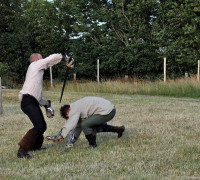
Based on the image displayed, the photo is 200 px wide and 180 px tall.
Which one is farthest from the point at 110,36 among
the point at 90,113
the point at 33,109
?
the point at 33,109

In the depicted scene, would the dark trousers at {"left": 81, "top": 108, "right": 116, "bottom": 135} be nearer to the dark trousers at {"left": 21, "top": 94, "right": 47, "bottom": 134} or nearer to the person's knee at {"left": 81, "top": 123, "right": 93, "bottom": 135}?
the person's knee at {"left": 81, "top": 123, "right": 93, "bottom": 135}

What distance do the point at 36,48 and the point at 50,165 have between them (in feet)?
103

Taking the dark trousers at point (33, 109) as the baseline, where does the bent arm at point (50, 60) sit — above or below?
above

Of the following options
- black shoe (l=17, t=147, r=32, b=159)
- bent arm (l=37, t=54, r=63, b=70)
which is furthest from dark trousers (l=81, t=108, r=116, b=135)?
bent arm (l=37, t=54, r=63, b=70)

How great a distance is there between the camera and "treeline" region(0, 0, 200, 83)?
25.4 m

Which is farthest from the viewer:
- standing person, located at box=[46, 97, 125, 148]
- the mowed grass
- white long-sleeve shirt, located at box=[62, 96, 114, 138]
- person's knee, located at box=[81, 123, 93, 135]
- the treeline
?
the treeline

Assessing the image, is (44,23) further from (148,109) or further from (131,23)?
(148,109)

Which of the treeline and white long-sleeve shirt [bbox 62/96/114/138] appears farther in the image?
the treeline

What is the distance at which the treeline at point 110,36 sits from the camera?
83.5 feet

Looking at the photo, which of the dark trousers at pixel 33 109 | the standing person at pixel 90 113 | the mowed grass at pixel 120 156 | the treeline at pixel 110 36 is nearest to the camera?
the mowed grass at pixel 120 156

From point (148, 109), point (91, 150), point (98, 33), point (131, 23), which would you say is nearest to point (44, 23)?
point (98, 33)

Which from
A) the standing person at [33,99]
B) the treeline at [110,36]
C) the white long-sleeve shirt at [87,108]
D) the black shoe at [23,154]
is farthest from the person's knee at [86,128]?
the treeline at [110,36]

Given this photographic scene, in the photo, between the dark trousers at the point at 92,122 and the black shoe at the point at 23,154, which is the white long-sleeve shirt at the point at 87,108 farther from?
the black shoe at the point at 23,154

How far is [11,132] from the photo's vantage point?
791cm
